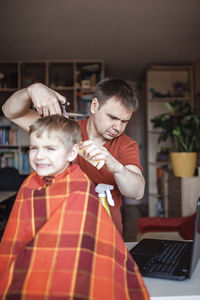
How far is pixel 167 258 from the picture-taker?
3.76ft

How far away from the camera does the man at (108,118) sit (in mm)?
1208

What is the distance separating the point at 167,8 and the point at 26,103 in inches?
113

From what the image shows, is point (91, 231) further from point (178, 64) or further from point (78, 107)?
point (178, 64)

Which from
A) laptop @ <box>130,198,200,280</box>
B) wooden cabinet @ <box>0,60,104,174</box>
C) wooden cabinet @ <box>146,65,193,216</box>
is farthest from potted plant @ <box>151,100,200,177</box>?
laptop @ <box>130,198,200,280</box>

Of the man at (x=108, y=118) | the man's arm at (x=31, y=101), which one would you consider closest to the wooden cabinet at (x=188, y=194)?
the man at (x=108, y=118)

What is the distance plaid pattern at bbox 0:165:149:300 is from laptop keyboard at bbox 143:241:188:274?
15 centimetres

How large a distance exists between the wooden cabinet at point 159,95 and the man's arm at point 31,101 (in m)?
4.42

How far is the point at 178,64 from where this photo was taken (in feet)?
18.7

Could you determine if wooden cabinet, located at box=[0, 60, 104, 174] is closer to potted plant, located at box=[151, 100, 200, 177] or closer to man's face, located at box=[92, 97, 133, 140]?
potted plant, located at box=[151, 100, 200, 177]

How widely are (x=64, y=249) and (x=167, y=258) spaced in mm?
463

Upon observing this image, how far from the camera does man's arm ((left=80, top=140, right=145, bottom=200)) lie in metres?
1.06

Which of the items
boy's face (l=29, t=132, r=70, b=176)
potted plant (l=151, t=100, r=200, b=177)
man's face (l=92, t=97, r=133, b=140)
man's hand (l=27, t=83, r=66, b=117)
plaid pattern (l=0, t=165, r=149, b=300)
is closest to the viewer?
plaid pattern (l=0, t=165, r=149, b=300)

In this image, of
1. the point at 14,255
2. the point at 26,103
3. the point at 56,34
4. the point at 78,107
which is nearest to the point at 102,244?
the point at 14,255

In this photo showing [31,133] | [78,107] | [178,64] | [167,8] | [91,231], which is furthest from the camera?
[178,64]
